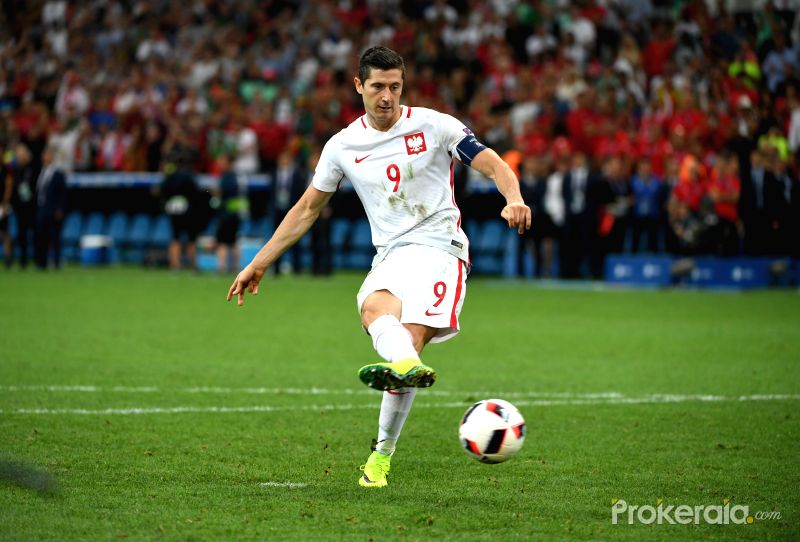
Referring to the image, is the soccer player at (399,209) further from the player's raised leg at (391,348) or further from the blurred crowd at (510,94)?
the blurred crowd at (510,94)

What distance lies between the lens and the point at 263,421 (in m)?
8.85

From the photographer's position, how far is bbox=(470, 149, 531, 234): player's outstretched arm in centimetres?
613

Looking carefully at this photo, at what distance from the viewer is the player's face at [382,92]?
6.77 metres

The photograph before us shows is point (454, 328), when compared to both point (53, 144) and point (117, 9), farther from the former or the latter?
point (117, 9)

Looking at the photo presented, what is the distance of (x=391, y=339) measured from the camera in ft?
20.8

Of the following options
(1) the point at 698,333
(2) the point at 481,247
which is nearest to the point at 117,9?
(2) the point at 481,247

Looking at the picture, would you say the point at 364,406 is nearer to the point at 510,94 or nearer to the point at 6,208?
the point at 510,94

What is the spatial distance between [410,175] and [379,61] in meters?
0.64

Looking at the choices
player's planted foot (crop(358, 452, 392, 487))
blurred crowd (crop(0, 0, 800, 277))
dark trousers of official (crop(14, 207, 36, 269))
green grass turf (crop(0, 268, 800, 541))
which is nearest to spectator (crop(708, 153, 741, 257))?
blurred crowd (crop(0, 0, 800, 277))

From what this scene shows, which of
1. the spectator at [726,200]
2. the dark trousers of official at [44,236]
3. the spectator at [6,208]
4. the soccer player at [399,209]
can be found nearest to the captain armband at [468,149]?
the soccer player at [399,209]

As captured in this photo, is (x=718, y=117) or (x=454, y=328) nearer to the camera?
(x=454, y=328)

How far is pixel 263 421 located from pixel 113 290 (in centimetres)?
1331

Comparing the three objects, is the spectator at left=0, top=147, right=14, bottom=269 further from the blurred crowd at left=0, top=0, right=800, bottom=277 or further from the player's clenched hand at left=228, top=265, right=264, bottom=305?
the player's clenched hand at left=228, top=265, right=264, bottom=305

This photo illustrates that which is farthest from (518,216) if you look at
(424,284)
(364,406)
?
(364,406)
